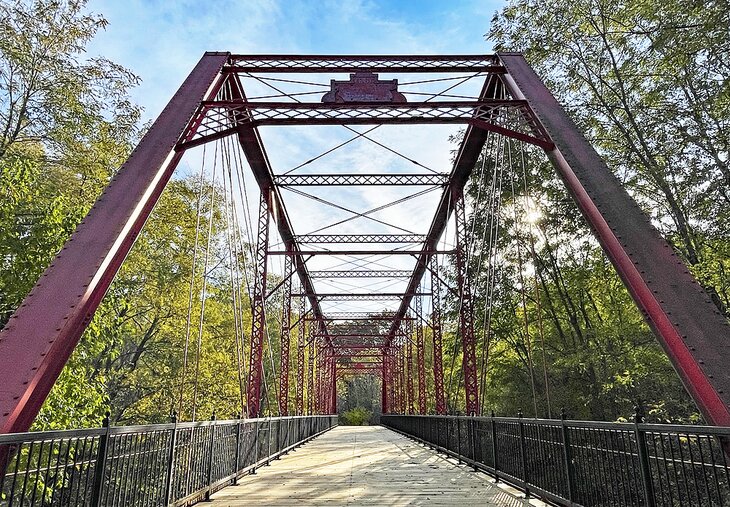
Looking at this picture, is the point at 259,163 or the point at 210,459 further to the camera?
the point at 259,163

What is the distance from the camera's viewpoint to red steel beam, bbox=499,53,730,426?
432 centimetres

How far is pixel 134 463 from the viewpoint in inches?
185

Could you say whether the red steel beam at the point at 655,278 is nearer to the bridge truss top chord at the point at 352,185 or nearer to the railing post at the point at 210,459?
the bridge truss top chord at the point at 352,185

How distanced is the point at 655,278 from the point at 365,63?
708 centimetres

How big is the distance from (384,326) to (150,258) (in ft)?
88.7

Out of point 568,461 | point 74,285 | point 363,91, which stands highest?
point 363,91

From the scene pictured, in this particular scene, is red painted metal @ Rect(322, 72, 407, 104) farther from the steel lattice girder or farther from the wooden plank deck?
the wooden plank deck

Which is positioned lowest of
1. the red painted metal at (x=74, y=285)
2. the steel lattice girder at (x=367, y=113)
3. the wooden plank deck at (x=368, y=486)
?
the wooden plank deck at (x=368, y=486)

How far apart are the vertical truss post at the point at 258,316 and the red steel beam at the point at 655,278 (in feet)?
33.4

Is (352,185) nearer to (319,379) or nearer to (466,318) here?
(466,318)

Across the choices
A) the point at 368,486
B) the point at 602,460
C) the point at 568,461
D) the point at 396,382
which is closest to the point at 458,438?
the point at 368,486

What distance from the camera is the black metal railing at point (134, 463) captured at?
3.33 m

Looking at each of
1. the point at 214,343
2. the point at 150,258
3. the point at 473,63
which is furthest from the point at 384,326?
the point at 473,63

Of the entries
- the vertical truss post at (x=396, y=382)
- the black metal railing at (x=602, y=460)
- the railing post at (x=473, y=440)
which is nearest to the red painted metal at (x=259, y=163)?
the black metal railing at (x=602, y=460)
